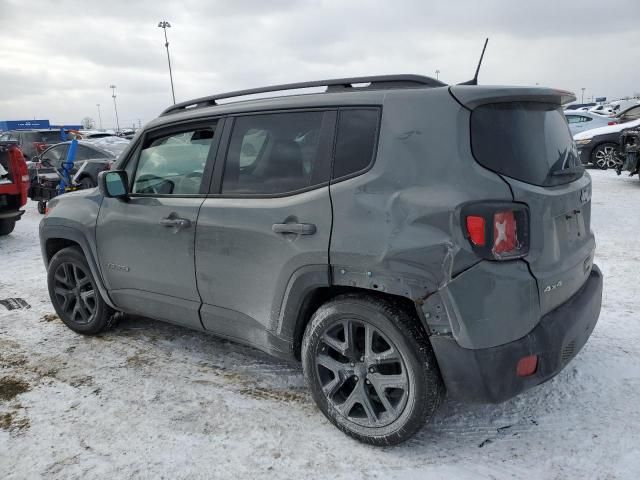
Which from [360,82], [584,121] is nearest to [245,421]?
[360,82]

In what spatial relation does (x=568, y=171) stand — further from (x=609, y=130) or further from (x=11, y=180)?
(x=609, y=130)

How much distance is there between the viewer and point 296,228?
2641mm

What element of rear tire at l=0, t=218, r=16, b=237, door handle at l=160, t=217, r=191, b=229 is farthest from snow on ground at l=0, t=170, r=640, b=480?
rear tire at l=0, t=218, r=16, b=237

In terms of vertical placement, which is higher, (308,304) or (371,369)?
(308,304)

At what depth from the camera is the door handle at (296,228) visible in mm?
2598

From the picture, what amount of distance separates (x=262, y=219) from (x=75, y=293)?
2.29 m

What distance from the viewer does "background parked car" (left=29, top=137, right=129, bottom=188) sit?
11.4 metres

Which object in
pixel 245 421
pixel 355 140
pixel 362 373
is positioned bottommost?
pixel 245 421

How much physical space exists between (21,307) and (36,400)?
215 cm

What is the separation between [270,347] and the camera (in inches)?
117

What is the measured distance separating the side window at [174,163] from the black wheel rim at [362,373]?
1.36 metres

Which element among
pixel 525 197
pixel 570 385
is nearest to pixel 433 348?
pixel 525 197

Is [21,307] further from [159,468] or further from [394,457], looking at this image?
[394,457]

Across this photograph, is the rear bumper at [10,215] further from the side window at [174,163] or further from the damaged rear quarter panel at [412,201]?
the damaged rear quarter panel at [412,201]
